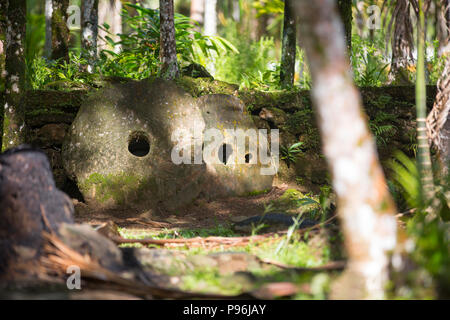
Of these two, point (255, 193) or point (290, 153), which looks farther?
point (290, 153)

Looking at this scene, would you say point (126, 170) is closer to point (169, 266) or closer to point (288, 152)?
point (288, 152)

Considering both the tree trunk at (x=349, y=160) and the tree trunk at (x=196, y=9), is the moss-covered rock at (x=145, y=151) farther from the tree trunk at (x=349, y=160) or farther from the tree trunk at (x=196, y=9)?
the tree trunk at (x=196, y=9)

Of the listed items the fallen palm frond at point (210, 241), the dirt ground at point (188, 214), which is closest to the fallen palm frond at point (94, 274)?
the fallen palm frond at point (210, 241)

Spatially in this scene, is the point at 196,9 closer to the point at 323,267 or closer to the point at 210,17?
the point at 210,17

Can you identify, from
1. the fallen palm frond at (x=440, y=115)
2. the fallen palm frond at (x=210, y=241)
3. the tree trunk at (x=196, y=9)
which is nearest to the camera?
the fallen palm frond at (x=210, y=241)

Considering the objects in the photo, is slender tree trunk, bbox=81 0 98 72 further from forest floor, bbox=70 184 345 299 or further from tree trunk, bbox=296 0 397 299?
tree trunk, bbox=296 0 397 299

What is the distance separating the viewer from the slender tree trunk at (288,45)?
24.5 feet

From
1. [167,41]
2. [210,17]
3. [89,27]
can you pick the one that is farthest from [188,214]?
[210,17]

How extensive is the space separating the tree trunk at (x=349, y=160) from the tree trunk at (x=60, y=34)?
19.9 feet

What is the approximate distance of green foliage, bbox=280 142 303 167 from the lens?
22.4ft

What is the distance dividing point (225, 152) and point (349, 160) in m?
4.22

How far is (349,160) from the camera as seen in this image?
2.31 meters

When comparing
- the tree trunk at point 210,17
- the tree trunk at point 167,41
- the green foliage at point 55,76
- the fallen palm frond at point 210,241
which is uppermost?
the tree trunk at point 210,17
